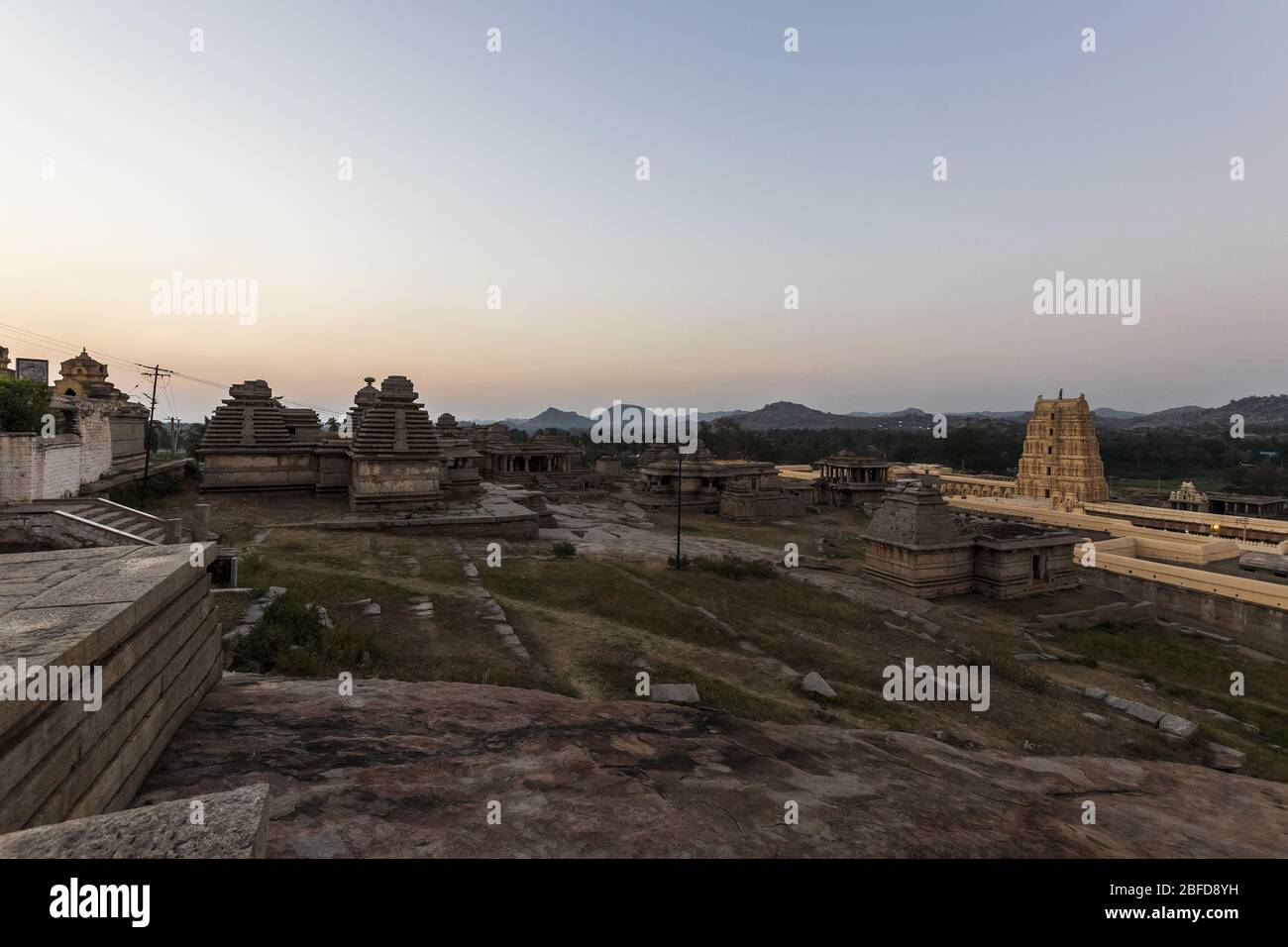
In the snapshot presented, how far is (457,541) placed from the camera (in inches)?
763

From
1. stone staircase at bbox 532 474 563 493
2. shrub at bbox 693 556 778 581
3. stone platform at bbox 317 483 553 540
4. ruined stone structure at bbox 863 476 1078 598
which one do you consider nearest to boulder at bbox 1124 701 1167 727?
shrub at bbox 693 556 778 581

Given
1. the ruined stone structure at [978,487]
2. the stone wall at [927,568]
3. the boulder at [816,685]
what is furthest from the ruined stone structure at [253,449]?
the ruined stone structure at [978,487]

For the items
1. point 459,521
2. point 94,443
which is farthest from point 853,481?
point 94,443

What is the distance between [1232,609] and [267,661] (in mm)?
31708

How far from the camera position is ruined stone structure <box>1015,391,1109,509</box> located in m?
50.5

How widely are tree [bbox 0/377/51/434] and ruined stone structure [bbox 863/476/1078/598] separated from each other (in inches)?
1091

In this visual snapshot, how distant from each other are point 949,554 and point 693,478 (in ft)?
70.7

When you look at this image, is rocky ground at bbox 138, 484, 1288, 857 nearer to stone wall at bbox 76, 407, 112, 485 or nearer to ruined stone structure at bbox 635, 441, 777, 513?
stone wall at bbox 76, 407, 112, 485

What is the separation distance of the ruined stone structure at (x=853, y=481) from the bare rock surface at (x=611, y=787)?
40.0m

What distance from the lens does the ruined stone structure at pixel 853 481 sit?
45.1 meters
